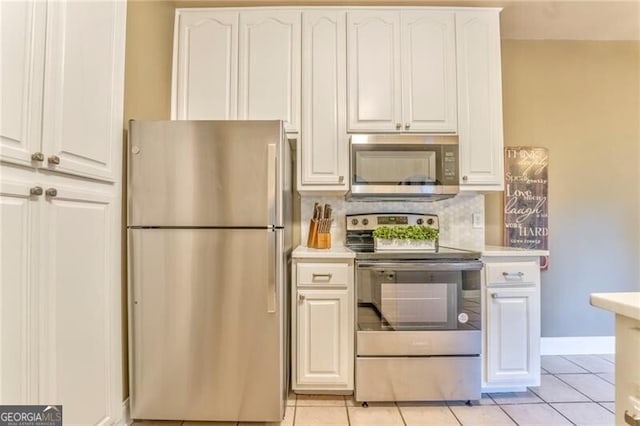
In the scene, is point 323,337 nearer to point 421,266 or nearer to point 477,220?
point 421,266

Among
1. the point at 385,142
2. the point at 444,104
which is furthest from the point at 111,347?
the point at 444,104

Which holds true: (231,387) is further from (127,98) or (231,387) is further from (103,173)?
(127,98)

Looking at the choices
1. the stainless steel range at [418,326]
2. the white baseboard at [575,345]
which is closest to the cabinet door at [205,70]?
the stainless steel range at [418,326]

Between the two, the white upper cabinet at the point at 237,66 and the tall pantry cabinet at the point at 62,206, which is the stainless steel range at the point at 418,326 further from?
the tall pantry cabinet at the point at 62,206

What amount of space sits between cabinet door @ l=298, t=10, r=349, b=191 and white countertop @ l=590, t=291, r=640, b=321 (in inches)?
63.7

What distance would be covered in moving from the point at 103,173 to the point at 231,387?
1197mm

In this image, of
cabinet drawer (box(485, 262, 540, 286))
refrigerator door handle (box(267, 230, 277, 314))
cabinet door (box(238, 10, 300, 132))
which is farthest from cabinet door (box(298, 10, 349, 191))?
cabinet drawer (box(485, 262, 540, 286))

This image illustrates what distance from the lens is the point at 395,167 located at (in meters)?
2.14

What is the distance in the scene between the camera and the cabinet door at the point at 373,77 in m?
2.24

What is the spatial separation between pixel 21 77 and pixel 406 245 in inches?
74.3

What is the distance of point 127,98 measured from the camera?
173 centimetres

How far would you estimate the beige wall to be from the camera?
8.67ft

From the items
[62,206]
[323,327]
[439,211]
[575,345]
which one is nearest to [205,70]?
[62,206]

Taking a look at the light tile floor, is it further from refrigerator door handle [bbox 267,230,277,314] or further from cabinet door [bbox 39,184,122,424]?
refrigerator door handle [bbox 267,230,277,314]
